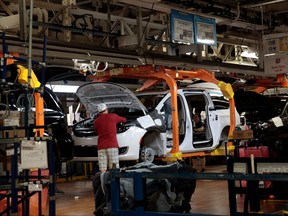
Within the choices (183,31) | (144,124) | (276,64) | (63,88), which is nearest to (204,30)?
(183,31)

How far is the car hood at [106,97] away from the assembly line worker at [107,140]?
86 cm

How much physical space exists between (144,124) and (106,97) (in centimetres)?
107

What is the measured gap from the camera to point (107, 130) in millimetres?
10289

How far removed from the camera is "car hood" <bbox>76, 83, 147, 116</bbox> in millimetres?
11117

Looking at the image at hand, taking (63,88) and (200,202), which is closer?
(200,202)

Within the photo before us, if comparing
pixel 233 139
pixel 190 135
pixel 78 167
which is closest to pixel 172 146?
pixel 190 135

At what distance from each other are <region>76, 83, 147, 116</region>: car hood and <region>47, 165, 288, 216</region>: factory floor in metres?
1.95

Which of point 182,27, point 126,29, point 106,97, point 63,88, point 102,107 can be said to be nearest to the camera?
point 182,27

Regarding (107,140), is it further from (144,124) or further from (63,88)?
(63,88)

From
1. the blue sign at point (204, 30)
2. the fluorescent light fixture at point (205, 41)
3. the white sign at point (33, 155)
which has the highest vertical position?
the blue sign at point (204, 30)

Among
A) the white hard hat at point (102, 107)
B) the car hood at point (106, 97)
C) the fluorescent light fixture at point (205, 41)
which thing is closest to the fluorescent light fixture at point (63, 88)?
the car hood at point (106, 97)

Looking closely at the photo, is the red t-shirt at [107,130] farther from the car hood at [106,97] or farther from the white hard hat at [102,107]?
the car hood at [106,97]

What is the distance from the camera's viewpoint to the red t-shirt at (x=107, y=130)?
10.3 metres

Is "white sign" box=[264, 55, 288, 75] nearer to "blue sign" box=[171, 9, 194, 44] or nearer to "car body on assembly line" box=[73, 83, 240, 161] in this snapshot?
"car body on assembly line" box=[73, 83, 240, 161]
